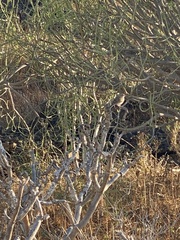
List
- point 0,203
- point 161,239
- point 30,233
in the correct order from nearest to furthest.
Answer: point 30,233 → point 161,239 → point 0,203

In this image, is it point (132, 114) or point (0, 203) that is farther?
point (132, 114)

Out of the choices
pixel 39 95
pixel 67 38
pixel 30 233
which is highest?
pixel 67 38

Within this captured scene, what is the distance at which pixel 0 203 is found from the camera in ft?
14.8

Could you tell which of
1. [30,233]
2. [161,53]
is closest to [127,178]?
[161,53]

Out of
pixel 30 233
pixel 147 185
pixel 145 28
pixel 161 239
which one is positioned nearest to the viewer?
pixel 30 233

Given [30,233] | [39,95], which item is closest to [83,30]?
[30,233]

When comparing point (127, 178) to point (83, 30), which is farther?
point (127, 178)

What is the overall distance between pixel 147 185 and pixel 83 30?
1.88 metres

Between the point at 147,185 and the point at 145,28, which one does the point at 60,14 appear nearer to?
the point at 145,28

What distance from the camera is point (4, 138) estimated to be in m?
6.80

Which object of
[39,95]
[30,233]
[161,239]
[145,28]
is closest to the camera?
[30,233]

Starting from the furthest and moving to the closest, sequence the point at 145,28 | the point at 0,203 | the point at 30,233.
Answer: the point at 0,203
the point at 145,28
the point at 30,233

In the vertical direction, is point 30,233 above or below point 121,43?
below

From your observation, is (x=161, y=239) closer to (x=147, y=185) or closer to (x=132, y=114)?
(x=147, y=185)
